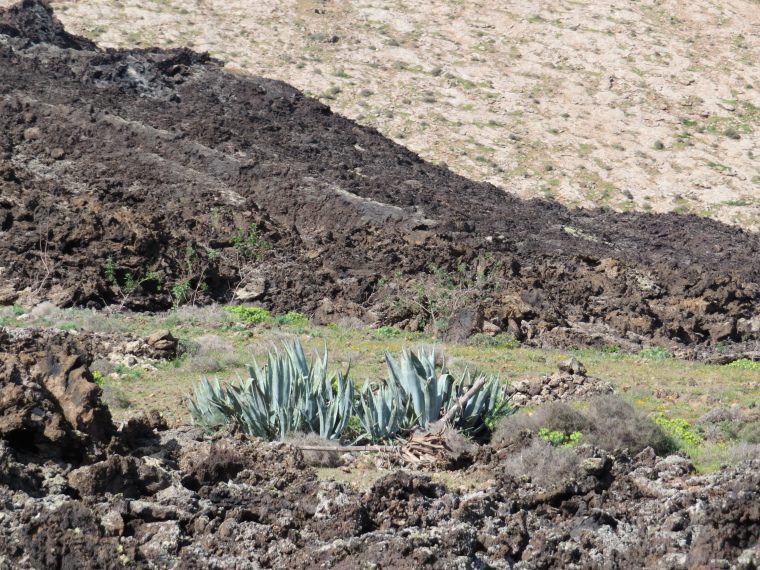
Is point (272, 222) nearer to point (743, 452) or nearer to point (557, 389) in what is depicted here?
point (557, 389)

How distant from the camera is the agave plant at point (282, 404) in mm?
6777

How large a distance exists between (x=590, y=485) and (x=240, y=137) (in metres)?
21.9

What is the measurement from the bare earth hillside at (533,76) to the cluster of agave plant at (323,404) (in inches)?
1053

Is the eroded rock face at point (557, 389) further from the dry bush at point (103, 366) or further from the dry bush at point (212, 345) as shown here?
the dry bush at point (103, 366)

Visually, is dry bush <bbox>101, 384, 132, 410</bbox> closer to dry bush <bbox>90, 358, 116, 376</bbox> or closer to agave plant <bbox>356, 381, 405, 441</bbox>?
dry bush <bbox>90, 358, 116, 376</bbox>

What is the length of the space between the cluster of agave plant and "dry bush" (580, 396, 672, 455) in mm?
966

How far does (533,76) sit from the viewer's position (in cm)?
4225

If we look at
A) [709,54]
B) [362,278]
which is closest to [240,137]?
[362,278]

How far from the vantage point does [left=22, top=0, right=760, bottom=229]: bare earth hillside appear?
3456 centimetres

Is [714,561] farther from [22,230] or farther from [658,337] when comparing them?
[22,230]

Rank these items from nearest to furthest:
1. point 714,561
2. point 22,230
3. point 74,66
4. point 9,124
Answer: point 714,561 → point 22,230 → point 9,124 → point 74,66

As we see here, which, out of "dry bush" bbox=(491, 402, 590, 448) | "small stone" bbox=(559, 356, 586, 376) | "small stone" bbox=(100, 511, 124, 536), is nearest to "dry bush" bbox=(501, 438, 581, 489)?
"dry bush" bbox=(491, 402, 590, 448)

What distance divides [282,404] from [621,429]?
119 inches

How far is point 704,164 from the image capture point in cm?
3538
